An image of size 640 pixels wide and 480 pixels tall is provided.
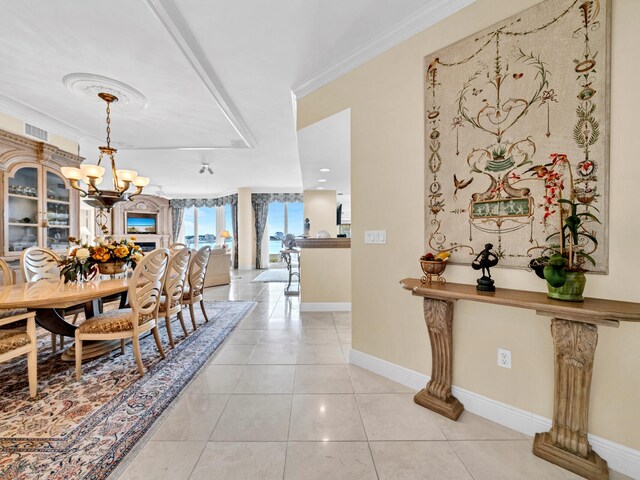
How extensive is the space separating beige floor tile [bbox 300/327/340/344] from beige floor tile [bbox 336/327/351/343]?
0.05m

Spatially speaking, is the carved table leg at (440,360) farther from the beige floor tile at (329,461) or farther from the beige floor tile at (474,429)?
the beige floor tile at (329,461)

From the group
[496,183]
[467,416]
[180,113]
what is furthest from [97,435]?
[180,113]

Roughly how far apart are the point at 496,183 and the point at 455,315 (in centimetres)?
92

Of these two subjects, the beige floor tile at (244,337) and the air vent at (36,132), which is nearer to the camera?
the beige floor tile at (244,337)

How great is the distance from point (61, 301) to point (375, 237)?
2.52 metres

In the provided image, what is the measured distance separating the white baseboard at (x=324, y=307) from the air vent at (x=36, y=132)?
439 cm

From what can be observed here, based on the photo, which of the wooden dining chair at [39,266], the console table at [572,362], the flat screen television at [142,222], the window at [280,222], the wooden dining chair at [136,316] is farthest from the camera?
the flat screen television at [142,222]

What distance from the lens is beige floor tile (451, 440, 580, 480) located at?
131cm

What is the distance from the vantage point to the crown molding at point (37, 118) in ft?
10.5

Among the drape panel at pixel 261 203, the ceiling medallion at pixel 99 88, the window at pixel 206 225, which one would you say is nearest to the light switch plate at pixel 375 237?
the ceiling medallion at pixel 99 88

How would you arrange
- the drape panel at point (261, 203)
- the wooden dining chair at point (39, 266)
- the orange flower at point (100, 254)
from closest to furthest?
the orange flower at point (100, 254) < the wooden dining chair at point (39, 266) < the drape panel at point (261, 203)

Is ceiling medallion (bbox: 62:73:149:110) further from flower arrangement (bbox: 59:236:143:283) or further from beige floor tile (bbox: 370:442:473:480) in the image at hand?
beige floor tile (bbox: 370:442:473:480)

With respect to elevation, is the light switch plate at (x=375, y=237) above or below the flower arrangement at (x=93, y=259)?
above

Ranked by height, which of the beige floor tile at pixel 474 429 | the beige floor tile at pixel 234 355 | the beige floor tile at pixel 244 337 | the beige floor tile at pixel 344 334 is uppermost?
the beige floor tile at pixel 474 429
